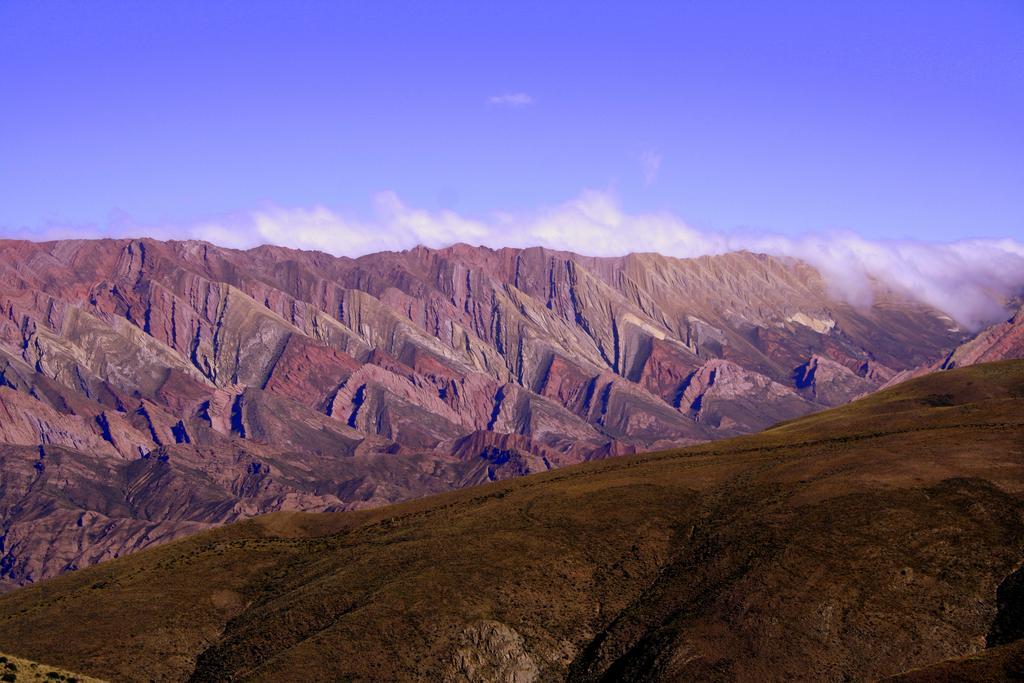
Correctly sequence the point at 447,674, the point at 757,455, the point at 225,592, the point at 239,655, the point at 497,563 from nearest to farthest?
the point at 447,674, the point at 239,655, the point at 497,563, the point at 225,592, the point at 757,455

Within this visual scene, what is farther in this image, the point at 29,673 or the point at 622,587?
the point at 622,587

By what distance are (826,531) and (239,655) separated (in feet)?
219

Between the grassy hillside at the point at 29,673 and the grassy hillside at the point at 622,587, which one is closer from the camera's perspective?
the grassy hillside at the point at 29,673

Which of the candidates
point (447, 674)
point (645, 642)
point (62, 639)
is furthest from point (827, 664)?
→ point (62, 639)

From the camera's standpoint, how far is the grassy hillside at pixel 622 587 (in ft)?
441

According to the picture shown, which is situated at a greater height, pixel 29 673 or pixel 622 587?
pixel 29 673

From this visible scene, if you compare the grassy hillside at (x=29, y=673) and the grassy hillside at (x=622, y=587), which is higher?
the grassy hillside at (x=29, y=673)

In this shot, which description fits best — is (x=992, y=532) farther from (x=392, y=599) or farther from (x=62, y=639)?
(x=62, y=639)

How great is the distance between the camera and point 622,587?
153 m

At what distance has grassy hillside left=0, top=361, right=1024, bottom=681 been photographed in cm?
13438

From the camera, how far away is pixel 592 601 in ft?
495

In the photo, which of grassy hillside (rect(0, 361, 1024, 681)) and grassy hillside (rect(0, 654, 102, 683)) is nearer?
grassy hillside (rect(0, 654, 102, 683))

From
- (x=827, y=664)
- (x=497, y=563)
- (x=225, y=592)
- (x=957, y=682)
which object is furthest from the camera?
(x=225, y=592)

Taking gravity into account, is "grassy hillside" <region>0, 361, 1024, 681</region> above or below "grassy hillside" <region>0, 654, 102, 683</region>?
below
